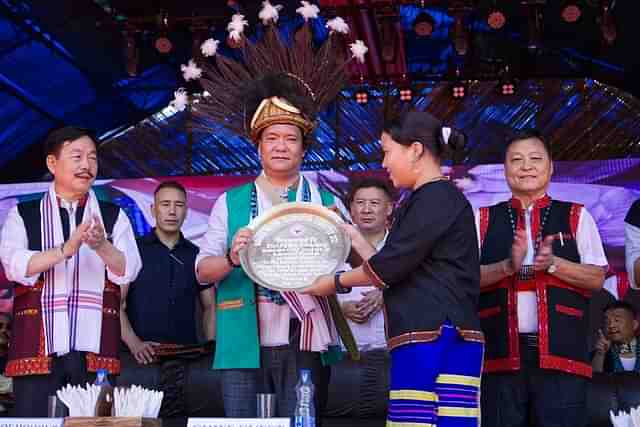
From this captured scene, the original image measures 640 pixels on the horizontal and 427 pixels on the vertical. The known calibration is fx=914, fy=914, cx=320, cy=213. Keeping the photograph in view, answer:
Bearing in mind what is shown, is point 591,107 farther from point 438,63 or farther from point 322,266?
point 322,266

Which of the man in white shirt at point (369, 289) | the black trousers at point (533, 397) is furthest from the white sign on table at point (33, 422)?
the man in white shirt at point (369, 289)

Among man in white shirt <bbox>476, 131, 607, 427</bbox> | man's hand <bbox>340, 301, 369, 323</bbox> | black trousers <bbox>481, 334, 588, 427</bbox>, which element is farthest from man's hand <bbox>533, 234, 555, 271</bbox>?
man's hand <bbox>340, 301, 369, 323</bbox>

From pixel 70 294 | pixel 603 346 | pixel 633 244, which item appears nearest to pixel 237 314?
pixel 70 294

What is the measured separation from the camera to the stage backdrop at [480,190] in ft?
26.4

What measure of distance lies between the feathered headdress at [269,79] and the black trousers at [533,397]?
4.05ft

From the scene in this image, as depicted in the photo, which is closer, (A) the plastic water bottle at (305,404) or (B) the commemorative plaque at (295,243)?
(A) the plastic water bottle at (305,404)

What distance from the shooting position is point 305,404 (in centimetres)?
318

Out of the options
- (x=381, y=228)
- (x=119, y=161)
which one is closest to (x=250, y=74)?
(x=381, y=228)

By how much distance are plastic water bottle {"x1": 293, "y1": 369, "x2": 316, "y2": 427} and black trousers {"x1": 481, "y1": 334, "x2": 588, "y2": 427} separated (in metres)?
0.72

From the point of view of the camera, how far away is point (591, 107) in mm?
9164

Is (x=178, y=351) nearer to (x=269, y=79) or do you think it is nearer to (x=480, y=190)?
(x=269, y=79)

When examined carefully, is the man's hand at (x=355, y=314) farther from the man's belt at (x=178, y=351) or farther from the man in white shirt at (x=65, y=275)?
the man in white shirt at (x=65, y=275)

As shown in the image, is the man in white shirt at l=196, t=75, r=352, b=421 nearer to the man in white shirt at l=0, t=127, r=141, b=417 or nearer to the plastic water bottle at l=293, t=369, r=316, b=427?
the plastic water bottle at l=293, t=369, r=316, b=427

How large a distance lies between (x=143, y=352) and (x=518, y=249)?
2.61 metres
